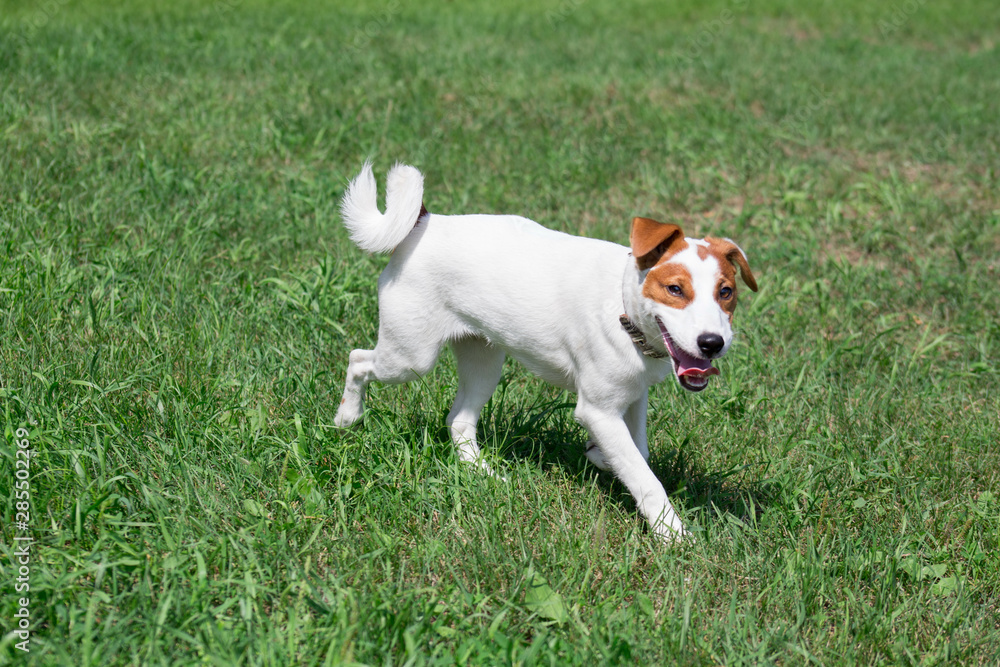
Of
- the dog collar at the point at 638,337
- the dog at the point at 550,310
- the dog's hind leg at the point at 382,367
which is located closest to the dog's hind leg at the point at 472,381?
the dog at the point at 550,310

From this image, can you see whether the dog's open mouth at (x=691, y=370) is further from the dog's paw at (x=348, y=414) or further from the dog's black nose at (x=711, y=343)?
the dog's paw at (x=348, y=414)

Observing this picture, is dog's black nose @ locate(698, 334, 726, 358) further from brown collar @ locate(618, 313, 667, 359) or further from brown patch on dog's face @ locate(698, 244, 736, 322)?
brown collar @ locate(618, 313, 667, 359)

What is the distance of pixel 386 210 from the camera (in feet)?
11.4

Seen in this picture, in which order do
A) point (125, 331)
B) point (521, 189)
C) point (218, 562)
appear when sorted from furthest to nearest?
point (521, 189)
point (125, 331)
point (218, 562)

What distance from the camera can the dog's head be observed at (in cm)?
284

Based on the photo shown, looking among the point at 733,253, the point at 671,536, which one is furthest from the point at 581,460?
the point at 733,253

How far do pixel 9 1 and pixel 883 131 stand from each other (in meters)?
9.90

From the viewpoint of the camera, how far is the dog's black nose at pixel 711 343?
2.80 metres

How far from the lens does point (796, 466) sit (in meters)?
3.92

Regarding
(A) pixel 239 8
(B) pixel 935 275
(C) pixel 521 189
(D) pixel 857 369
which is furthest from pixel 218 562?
(A) pixel 239 8

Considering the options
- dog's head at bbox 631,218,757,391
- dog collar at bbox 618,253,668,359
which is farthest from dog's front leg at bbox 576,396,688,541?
dog's head at bbox 631,218,757,391

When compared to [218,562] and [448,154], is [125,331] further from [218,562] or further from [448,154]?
[448,154]

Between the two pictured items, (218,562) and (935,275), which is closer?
(218,562)

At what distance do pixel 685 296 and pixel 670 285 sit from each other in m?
0.06
